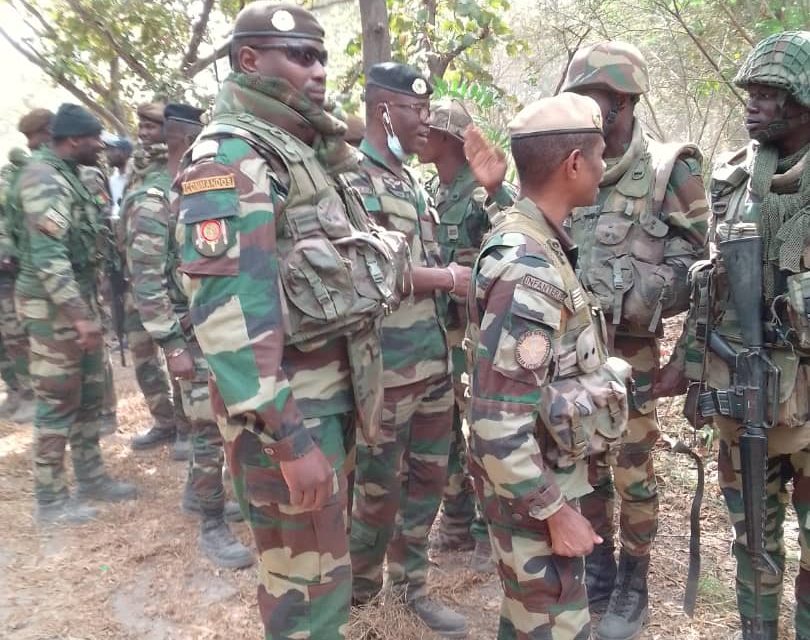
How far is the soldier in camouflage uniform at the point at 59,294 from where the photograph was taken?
411 cm

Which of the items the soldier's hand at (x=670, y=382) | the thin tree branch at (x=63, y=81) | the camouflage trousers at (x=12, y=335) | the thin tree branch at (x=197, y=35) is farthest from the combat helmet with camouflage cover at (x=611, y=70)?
the thin tree branch at (x=63, y=81)

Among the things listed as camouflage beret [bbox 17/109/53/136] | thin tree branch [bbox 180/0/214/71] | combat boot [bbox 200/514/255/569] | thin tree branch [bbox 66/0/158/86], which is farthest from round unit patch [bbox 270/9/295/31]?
thin tree branch [bbox 180/0/214/71]

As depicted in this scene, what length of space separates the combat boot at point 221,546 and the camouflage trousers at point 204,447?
0.06 meters

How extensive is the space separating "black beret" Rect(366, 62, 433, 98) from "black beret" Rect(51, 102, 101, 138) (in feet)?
7.39

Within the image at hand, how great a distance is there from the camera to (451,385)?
3213 millimetres

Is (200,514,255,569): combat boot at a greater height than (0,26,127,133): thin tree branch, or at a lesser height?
lesser

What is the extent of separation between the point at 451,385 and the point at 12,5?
8776 mm

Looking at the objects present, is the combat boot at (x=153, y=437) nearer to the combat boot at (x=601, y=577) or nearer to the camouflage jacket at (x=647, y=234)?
the combat boot at (x=601, y=577)

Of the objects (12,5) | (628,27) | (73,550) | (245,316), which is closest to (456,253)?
(245,316)

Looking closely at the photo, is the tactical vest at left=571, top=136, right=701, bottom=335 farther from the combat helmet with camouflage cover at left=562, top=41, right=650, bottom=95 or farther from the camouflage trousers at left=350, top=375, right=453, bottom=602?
the camouflage trousers at left=350, top=375, right=453, bottom=602

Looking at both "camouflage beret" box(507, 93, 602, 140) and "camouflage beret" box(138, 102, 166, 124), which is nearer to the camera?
"camouflage beret" box(507, 93, 602, 140)

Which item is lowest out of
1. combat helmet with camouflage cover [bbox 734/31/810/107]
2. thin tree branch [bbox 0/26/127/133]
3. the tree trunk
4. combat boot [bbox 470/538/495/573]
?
combat boot [bbox 470/538/495/573]

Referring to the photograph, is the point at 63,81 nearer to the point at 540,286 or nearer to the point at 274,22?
the point at 274,22

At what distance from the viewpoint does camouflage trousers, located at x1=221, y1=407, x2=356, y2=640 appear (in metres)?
2.10
